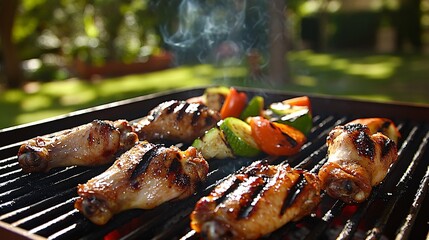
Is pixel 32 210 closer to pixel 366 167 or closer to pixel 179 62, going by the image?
pixel 366 167

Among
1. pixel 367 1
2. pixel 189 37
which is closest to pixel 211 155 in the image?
pixel 189 37

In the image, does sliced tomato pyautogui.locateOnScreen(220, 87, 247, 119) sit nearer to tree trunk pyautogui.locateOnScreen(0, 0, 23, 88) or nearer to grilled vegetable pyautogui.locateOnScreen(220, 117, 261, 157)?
grilled vegetable pyautogui.locateOnScreen(220, 117, 261, 157)

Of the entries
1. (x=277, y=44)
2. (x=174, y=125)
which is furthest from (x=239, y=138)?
(x=277, y=44)

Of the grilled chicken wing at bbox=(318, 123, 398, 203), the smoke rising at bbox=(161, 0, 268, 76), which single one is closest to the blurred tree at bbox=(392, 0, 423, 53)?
the smoke rising at bbox=(161, 0, 268, 76)

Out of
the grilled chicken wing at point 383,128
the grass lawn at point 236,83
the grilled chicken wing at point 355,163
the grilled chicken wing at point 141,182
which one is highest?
the grilled chicken wing at point 141,182

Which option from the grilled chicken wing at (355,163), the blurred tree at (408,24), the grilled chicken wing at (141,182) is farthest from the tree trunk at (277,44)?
the blurred tree at (408,24)

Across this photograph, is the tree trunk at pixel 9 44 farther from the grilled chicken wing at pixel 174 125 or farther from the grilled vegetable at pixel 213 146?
the grilled vegetable at pixel 213 146
